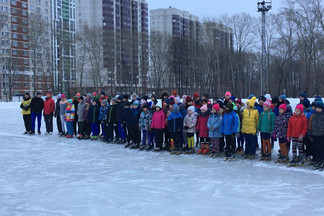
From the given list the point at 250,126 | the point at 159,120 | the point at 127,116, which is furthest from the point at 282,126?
the point at 127,116

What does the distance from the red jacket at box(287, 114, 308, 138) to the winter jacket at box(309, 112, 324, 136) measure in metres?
0.15

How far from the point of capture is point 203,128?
355 inches

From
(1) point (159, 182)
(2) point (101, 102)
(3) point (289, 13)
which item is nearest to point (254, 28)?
(3) point (289, 13)

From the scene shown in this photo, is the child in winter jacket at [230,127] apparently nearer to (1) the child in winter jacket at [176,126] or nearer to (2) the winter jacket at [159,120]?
(1) the child in winter jacket at [176,126]

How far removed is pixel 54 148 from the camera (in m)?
10.4

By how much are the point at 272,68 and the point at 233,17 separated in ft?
53.9

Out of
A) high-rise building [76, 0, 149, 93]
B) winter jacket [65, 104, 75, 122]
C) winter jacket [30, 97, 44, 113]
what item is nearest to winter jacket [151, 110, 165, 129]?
winter jacket [65, 104, 75, 122]

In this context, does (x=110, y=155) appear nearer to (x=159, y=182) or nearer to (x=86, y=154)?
(x=86, y=154)

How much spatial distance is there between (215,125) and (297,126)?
2.10 meters

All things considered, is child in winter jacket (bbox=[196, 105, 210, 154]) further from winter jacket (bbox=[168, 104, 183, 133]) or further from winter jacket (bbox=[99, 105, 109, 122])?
winter jacket (bbox=[99, 105, 109, 122])

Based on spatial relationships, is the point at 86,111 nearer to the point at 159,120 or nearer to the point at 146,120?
the point at 146,120

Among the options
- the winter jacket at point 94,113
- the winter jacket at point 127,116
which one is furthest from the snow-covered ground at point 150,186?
the winter jacket at point 94,113

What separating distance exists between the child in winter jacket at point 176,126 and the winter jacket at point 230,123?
1422mm

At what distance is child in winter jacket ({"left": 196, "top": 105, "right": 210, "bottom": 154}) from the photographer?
902cm
